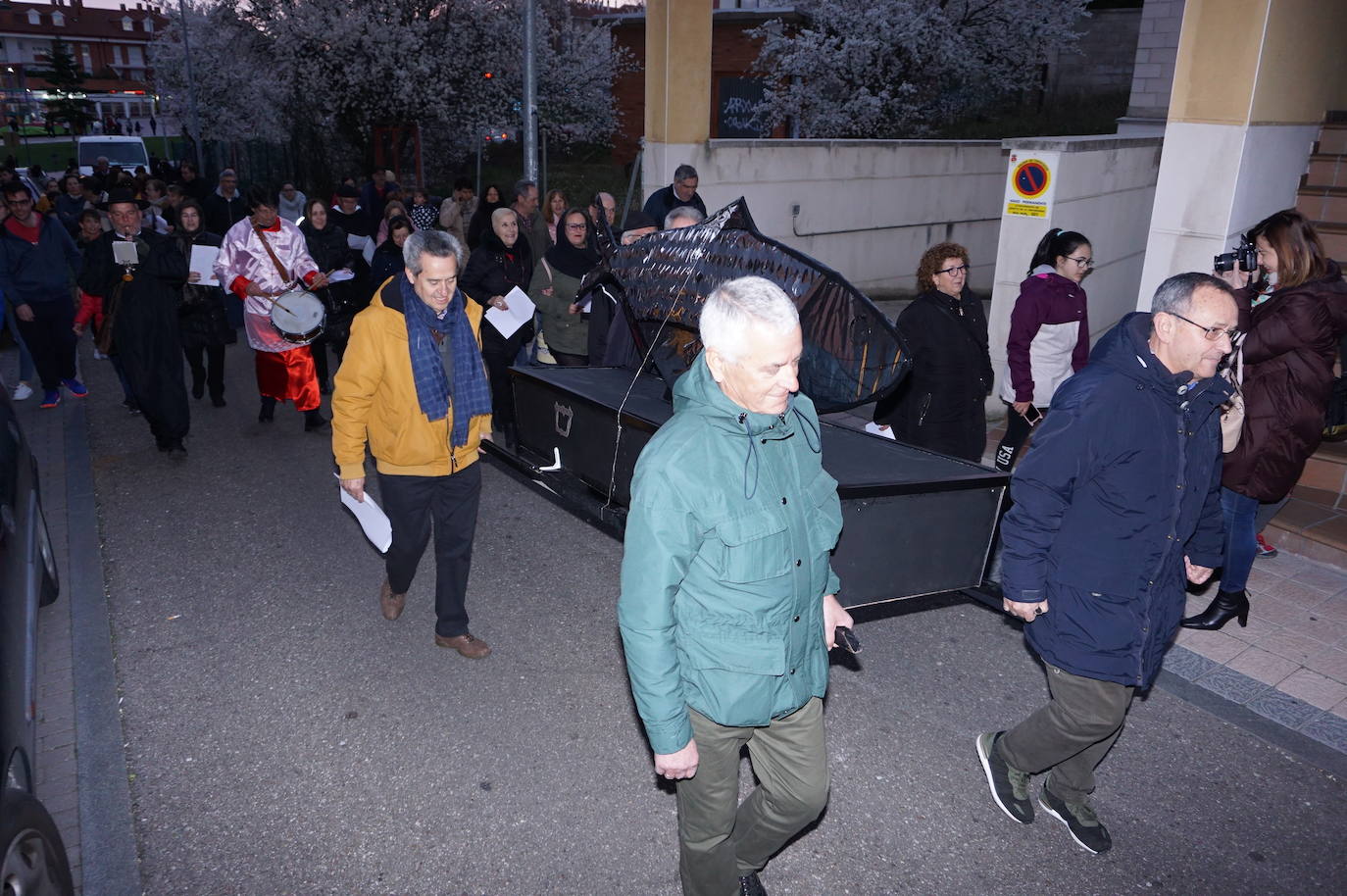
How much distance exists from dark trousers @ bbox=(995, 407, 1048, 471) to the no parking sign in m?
2.85

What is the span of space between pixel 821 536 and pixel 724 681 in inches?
20.3

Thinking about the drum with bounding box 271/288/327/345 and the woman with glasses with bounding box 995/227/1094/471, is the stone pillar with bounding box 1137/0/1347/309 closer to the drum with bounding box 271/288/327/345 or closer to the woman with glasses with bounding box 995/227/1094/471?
the woman with glasses with bounding box 995/227/1094/471

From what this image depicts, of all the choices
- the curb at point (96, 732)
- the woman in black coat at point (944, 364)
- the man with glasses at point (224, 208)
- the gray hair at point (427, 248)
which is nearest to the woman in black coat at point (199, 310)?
the curb at point (96, 732)

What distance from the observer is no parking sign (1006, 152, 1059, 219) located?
8.41 meters

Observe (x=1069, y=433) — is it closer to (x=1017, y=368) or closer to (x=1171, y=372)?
(x=1171, y=372)

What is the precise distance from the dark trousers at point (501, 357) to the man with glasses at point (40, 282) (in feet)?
13.3

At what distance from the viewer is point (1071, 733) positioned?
11.7 ft

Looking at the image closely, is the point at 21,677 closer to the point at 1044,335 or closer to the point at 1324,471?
the point at 1044,335

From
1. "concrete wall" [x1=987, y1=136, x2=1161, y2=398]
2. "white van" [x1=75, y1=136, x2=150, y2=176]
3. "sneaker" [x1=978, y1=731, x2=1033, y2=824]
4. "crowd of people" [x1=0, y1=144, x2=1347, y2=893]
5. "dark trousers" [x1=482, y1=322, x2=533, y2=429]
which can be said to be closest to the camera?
"crowd of people" [x1=0, y1=144, x2=1347, y2=893]

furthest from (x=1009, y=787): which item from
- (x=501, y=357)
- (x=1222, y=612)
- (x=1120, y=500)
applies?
(x=501, y=357)

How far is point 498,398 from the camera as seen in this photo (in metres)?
8.33

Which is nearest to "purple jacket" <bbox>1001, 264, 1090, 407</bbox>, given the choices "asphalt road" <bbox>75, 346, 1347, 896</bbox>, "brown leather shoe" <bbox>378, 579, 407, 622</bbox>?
"asphalt road" <bbox>75, 346, 1347, 896</bbox>

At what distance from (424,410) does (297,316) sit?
4.19 meters

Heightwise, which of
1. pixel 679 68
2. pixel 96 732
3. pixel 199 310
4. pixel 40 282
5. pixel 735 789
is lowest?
pixel 96 732
